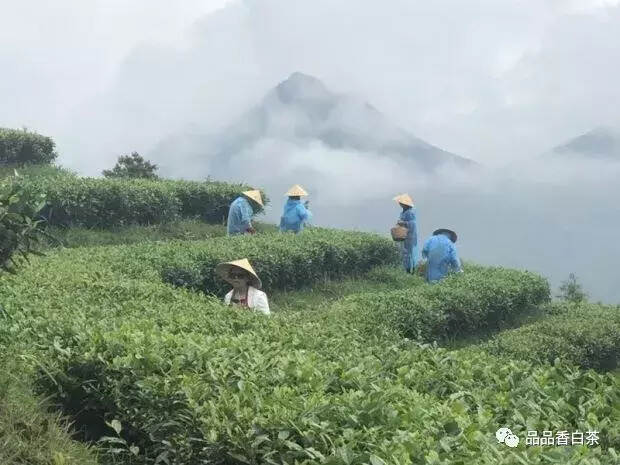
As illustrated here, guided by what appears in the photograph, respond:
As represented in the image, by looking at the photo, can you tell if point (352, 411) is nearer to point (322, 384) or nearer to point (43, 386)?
point (322, 384)

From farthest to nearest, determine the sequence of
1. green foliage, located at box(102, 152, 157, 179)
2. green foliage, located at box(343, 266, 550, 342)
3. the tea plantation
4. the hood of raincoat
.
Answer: green foliage, located at box(102, 152, 157, 179), the hood of raincoat, green foliage, located at box(343, 266, 550, 342), the tea plantation

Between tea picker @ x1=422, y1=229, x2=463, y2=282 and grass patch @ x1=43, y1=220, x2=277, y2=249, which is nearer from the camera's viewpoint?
tea picker @ x1=422, y1=229, x2=463, y2=282

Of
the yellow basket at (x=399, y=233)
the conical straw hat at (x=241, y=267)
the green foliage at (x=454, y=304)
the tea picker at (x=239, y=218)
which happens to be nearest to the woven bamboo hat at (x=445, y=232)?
the green foliage at (x=454, y=304)

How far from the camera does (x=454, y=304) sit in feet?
34.0

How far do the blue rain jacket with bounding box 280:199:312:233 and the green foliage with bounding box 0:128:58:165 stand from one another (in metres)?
8.60

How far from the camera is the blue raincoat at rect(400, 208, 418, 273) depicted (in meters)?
14.9

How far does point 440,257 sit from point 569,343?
3.47 metres

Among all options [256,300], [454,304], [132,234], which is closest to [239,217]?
[132,234]

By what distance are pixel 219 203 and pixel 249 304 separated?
34.0 feet

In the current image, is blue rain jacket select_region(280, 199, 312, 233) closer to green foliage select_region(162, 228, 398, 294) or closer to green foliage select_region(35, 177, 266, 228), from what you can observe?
green foliage select_region(162, 228, 398, 294)

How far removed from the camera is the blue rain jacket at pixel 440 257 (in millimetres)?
12250

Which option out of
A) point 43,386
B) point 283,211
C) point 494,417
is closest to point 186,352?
point 43,386
